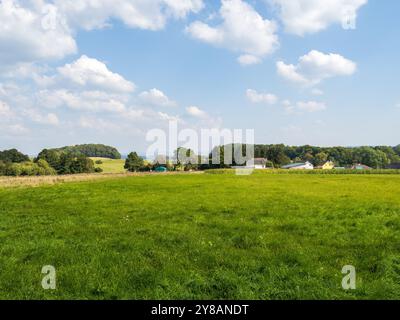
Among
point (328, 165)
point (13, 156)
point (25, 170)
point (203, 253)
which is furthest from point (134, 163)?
point (203, 253)

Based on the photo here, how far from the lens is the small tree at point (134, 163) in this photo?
152625mm

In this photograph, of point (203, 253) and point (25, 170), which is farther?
point (25, 170)

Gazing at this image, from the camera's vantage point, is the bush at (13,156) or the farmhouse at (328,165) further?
the farmhouse at (328,165)

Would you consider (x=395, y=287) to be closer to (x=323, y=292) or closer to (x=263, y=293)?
(x=323, y=292)

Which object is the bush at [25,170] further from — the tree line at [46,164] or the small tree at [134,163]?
the small tree at [134,163]

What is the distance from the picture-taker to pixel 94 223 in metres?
16.7

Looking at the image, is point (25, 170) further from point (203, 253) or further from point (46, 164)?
point (203, 253)

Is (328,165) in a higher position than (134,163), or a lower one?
lower

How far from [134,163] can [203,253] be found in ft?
476

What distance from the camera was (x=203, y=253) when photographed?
36.2 feet

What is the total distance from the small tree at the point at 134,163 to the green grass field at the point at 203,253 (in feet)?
440

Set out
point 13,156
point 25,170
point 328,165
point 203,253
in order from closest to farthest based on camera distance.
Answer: point 203,253, point 25,170, point 13,156, point 328,165

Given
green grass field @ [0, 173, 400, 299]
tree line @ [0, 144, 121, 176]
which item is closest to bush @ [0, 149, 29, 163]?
tree line @ [0, 144, 121, 176]

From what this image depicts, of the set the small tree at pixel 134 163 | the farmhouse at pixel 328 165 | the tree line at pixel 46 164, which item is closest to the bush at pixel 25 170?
the tree line at pixel 46 164
